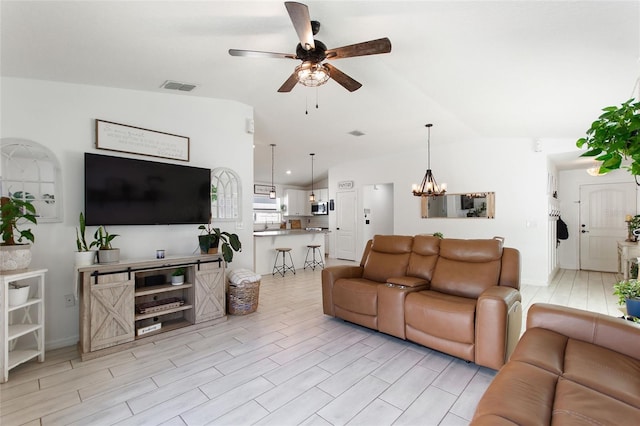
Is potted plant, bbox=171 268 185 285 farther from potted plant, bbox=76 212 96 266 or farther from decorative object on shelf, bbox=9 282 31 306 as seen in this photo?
decorative object on shelf, bbox=9 282 31 306

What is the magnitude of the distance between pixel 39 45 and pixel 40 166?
43.6 inches

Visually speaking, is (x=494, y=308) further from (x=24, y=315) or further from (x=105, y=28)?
(x=24, y=315)

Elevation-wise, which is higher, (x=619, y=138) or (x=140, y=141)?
(x=140, y=141)

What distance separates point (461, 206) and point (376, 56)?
4.25m

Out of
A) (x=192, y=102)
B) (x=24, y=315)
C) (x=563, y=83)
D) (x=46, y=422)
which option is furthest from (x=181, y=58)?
(x=563, y=83)

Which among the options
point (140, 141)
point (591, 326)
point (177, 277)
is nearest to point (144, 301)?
point (177, 277)

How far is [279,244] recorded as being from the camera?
259 inches

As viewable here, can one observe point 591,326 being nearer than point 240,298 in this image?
Yes

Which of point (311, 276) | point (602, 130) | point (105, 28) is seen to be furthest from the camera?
point (311, 276)

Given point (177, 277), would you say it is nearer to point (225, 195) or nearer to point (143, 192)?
point (143, 192)

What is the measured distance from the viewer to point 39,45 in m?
2.39

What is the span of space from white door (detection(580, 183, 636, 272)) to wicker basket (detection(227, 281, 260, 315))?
25.3ft

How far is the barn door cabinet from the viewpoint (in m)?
2.67

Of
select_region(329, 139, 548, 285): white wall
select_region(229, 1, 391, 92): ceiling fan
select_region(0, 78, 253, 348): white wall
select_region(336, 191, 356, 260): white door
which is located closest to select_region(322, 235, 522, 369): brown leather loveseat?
select_region(229, 1, 391, 92): ceiling fan
